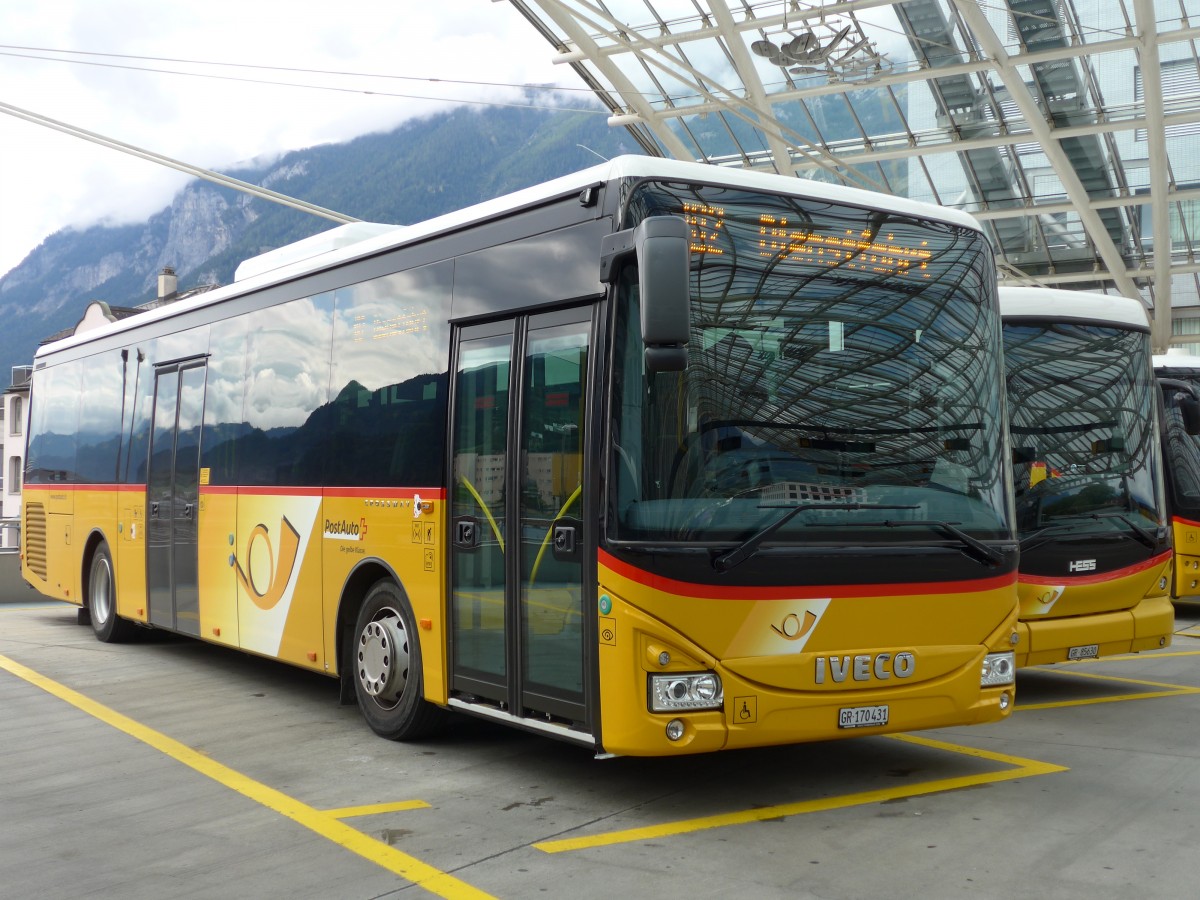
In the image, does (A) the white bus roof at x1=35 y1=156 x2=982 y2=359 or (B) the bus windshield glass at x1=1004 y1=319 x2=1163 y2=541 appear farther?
(B) the bus windshield glass at x1=1004 y1=319 x2=1163 y2=541

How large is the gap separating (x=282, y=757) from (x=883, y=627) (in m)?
3.64

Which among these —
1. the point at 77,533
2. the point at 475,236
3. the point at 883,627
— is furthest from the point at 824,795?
the point at 77,533

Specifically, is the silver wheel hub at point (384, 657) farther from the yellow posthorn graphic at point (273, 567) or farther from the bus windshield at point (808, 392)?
the bus windshield at point (808, 392)

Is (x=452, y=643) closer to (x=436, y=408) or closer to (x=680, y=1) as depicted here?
(x=436, y=408)

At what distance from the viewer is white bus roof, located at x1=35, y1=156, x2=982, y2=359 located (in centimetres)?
648

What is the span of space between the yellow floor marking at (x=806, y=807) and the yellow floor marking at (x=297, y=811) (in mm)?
606

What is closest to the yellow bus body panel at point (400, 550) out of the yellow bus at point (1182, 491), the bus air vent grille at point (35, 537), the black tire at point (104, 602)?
the black tire at point (104, 602)

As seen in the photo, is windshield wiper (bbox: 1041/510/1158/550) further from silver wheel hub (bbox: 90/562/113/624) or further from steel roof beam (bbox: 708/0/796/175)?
steel roof beam (bbox: 708/0/796/175)

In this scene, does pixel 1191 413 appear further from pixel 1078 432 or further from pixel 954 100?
pixel 954 100

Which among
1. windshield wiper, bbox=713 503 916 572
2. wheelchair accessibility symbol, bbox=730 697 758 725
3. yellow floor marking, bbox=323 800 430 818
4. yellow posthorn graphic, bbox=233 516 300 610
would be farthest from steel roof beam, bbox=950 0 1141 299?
yellow floor marking, bbox=323 800 430 818

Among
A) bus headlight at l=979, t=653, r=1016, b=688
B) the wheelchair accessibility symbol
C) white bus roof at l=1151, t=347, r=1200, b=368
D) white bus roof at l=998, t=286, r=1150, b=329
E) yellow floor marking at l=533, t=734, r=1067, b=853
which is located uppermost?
white bus roof at l=1151, t=347, r=1200, b=368

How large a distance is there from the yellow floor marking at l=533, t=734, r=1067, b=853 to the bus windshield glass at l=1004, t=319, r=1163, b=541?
2510mm

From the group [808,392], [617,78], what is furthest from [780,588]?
[617,78]

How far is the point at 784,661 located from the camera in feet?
20.5
